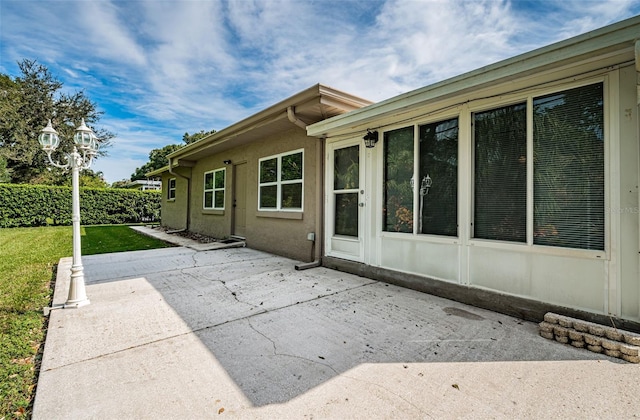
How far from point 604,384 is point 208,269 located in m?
5.04

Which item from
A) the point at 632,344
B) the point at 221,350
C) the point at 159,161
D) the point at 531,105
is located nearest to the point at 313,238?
the point at 221,350

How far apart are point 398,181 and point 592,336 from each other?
260 cm

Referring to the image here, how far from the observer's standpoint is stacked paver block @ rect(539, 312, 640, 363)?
7.18 feet

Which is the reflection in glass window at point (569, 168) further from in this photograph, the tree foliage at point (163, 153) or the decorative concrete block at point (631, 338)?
the tree foliage at point (163, 153)

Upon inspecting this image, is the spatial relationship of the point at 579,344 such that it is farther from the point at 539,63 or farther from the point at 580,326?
the point at 539,63

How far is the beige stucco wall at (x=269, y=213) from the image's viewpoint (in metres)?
5.77

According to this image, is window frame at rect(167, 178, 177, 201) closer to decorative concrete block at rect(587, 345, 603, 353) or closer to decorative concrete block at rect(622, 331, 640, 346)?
decorative concrete block at rect(587, 345, 603, 353)

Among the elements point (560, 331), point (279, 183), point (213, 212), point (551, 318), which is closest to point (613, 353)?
point (560, 331)

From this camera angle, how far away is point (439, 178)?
3.77 metres

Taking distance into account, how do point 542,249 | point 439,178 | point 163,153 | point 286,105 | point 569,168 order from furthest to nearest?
point 163,153, point 286,105, point 439,178, point 542,249, point 569,168

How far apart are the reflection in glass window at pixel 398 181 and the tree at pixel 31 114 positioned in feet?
75.2

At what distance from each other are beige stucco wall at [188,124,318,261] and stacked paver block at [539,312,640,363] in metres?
3.73

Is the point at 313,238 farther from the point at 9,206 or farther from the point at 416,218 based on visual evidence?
the point at 9,206

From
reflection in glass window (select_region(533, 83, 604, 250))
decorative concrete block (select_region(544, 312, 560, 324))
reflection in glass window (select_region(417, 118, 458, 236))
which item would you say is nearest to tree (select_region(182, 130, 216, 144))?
reflection in glass window (select_region(417, 118, 458, 236))
